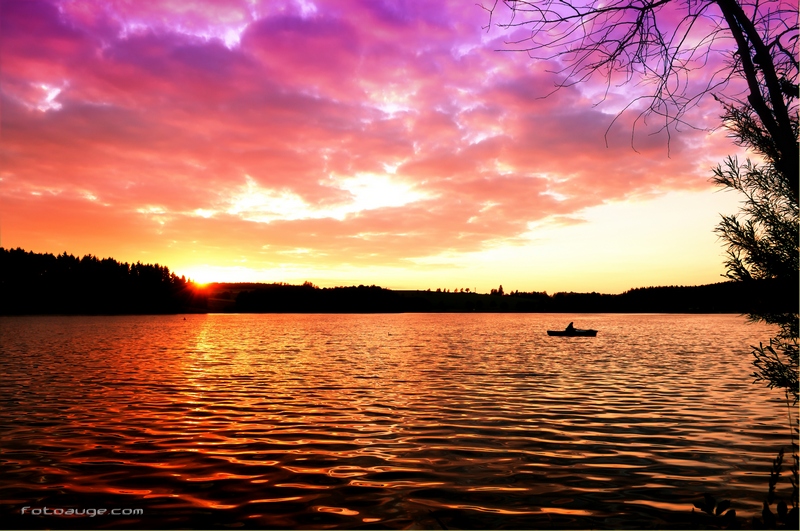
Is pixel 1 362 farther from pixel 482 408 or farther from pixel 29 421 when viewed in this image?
pixel 482 408

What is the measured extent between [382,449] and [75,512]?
308 inches

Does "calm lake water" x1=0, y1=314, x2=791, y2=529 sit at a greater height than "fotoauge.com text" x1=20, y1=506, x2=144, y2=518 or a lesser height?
lesser

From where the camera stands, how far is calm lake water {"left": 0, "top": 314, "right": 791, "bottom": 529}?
10844mm

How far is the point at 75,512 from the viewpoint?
10.6 meters

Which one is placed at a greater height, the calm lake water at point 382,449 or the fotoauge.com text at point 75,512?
the fotoauge.com text at point 75,512

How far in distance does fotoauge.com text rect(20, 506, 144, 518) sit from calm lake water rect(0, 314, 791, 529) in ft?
0.24

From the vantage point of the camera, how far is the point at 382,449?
15.7 m

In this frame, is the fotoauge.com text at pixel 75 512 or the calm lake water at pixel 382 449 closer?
the fotoauge.com text at pixel 75 512

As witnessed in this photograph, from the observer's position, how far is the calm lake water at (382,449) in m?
10.8

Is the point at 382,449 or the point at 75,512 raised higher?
the point at 75,512

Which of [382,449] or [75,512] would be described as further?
[382,449]

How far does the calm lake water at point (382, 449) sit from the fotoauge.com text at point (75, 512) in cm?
7

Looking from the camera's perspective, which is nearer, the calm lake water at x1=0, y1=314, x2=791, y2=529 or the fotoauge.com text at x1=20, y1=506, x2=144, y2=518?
the fotoauge.com text at x1=20, y1=506, x2=144, y2=518

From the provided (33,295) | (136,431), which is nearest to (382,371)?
(136,431)
